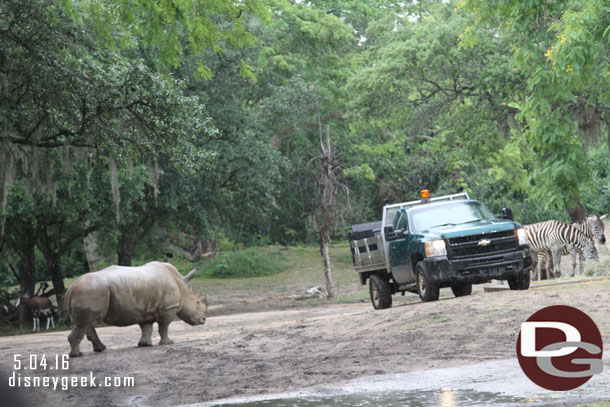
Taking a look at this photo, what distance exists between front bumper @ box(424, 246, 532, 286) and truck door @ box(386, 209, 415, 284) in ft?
3.36

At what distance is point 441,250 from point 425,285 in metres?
0.84

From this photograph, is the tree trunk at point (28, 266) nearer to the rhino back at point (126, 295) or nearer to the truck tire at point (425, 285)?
the rhino back at point (126, 295)

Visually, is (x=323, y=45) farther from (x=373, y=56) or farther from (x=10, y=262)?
(x=10, y=262)

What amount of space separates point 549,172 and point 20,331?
16514 millimetres

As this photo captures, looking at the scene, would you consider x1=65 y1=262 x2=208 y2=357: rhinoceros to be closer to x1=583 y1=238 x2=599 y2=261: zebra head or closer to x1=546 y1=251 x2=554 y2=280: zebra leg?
x1=583 y1=238 x2=599 y2=261: zebra head

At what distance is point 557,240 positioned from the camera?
26328 mm

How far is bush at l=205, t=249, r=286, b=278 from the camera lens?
44.8m

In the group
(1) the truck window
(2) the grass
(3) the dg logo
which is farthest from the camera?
(2) the grass

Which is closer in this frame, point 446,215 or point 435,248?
point 435,248

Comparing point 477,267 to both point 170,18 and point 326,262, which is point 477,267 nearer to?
point 170,18

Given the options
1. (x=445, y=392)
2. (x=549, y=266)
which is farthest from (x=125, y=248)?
(x=445, y=392)

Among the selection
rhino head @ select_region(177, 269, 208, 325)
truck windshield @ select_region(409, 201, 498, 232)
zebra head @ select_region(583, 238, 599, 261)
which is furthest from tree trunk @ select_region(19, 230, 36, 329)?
zebra head @ select_region(583, 238, 599, 261)

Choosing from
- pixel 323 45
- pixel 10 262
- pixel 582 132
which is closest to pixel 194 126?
pixel 582 132

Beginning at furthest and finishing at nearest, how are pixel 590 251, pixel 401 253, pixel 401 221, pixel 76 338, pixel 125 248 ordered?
pixel 125 248 → pixel 590 251 → pixel 401 221 → pixel 401 253 → pixel 76 338
